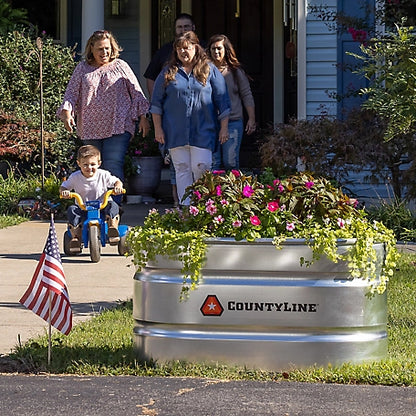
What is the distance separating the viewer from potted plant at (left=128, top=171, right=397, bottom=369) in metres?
5.29

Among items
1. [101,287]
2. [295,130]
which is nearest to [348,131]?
[295,130]

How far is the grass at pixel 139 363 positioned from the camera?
5.30 metres

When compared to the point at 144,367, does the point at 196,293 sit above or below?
above

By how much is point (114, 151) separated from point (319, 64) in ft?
15.2

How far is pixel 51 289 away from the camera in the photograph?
566cm

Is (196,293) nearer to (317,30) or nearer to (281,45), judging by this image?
(317,30)

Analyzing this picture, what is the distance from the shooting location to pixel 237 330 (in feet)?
17.6

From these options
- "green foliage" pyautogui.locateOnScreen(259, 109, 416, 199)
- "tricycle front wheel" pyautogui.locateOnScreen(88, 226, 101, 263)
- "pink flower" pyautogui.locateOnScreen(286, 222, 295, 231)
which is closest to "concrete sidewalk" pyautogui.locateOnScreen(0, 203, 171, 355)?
"tricycle front wheel" pyautogui.locateOnScreen(88, 226, 101, 263)

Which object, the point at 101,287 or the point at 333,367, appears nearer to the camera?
the point at 333,367

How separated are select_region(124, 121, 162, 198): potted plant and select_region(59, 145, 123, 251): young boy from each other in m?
4.53

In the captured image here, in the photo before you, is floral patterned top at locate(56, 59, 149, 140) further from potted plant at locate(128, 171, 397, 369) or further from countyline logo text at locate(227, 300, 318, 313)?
countyline logo text at locate(227, 300, 318, 313)

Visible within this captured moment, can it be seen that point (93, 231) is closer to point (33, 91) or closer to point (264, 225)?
point (264, 225)

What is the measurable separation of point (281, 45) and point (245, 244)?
10.8 meters

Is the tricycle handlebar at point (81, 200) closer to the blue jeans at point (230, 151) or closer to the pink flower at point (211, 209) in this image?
the blue jeans at point (230, 151)
